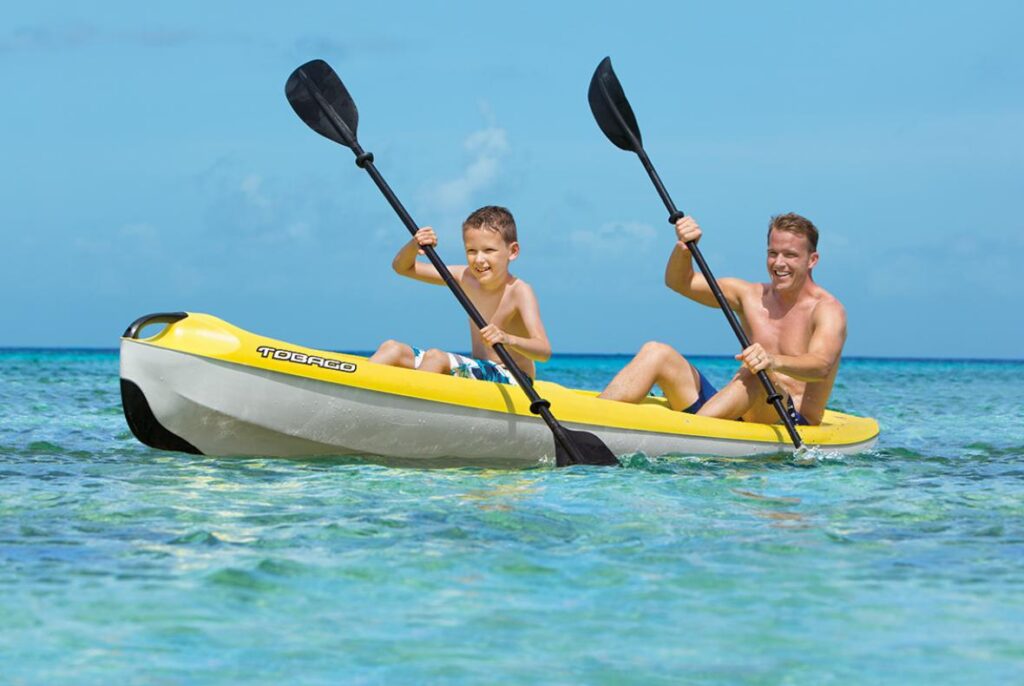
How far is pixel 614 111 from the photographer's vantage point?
22.9 feet

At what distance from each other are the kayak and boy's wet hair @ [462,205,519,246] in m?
0.75

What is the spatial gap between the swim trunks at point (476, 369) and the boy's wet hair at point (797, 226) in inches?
58.9

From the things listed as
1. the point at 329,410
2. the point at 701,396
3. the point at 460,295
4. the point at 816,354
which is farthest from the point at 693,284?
the point at 329,410

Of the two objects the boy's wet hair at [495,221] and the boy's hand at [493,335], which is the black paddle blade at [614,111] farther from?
the boy's hand at [493,335]

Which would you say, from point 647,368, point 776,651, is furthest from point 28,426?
point 776,651

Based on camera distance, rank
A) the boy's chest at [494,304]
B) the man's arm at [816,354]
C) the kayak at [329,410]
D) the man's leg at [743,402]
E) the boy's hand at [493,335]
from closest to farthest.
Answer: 1. the kayak at [329,410]
2. the boy's hand at [493,335]
3. the man's arm at [816,354]
4. the boy's chest at [494,304]
5. the man's leg at [743,402]

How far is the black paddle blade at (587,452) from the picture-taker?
5.91 metres

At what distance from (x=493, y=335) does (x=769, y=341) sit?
1.50 meters

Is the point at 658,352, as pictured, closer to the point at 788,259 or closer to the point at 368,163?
the point at 788,259

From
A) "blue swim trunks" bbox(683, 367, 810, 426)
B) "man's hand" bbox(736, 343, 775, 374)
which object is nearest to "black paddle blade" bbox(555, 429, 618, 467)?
"blue swim trunks" bbox(683, 367, 810, 426)

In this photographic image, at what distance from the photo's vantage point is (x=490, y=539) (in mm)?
4035

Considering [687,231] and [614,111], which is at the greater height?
[614,111]

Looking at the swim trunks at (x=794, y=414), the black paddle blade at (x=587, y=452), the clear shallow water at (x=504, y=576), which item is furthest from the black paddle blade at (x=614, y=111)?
the clear shallow water at (x=504, y=576)

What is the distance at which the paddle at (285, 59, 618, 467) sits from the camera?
19.4 ft
